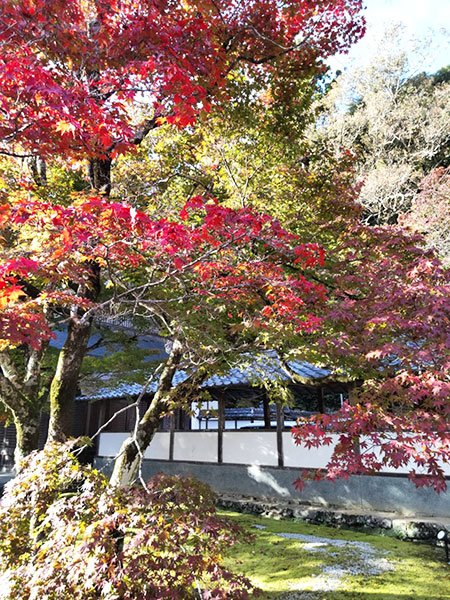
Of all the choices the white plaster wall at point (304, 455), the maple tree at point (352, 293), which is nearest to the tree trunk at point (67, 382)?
the maple tree at point (352, 293)

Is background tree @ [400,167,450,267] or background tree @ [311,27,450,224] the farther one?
background tree @ [311,27,450,224]

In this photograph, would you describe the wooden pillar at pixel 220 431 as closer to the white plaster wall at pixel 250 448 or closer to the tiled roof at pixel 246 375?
the white plaster wall at pixel 250 448

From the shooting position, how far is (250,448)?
12.3 metres

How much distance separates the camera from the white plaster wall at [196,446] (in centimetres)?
1321

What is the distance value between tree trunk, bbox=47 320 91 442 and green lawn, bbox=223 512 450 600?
11.0 feet

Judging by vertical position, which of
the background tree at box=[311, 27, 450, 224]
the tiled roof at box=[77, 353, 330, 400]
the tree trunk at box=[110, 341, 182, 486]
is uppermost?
the background tree at box=[311, 27, 450, 224]

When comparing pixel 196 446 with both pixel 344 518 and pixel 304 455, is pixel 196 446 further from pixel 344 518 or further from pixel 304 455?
pixel 344 518

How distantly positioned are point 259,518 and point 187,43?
10594 millimetres

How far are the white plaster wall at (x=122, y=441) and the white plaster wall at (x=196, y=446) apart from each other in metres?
0.57

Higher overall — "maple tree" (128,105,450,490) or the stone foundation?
"maple tree" (128,105,450,490)

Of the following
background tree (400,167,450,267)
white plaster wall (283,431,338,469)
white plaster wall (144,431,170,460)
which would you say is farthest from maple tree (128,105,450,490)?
background tree (400,167,450,267)

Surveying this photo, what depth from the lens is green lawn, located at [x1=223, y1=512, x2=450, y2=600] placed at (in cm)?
563

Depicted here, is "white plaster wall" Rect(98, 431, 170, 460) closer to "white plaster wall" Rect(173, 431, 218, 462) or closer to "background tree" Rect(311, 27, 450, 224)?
"white plaster wall" Rect(173, 431, 218, 462)

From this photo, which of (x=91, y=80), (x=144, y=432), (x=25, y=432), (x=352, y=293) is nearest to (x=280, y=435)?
(x=144, y=432)
